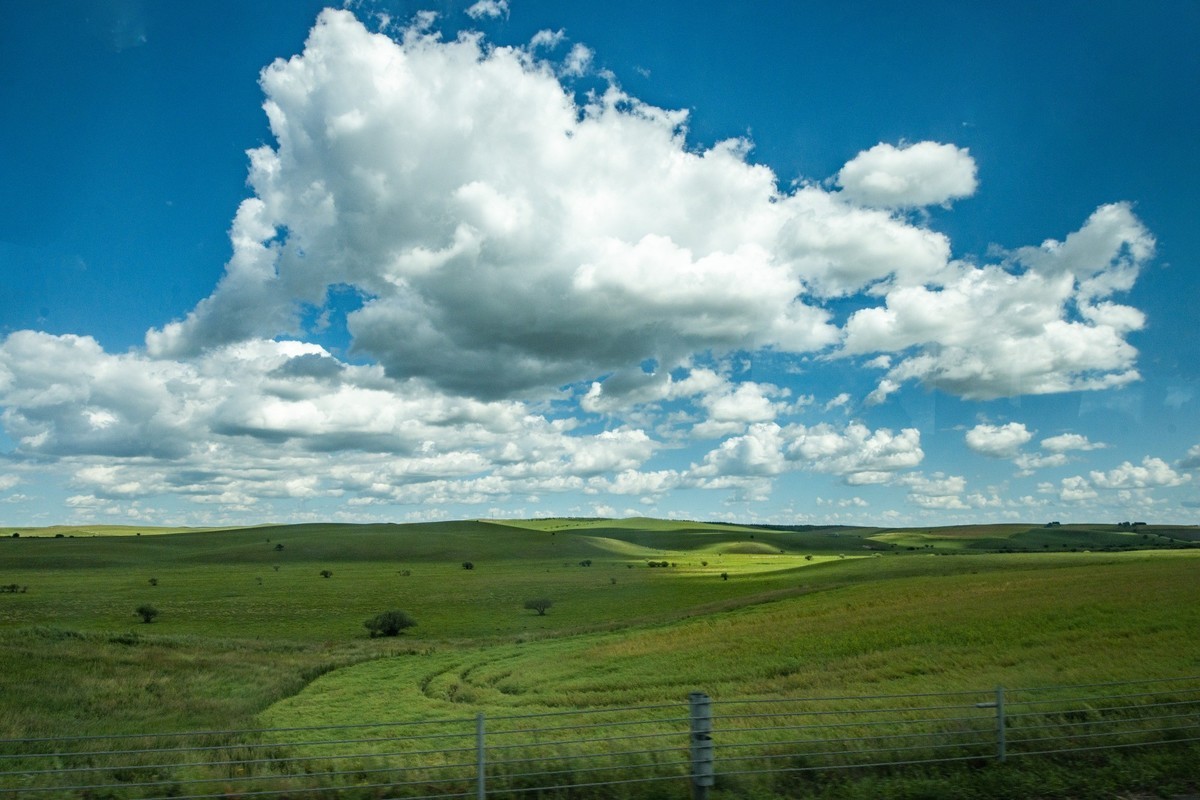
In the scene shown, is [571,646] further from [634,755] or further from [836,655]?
[634,755]

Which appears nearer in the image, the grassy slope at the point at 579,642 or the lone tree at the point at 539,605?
the grassy slope at the point at 579,642

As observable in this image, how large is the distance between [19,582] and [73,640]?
255 feet

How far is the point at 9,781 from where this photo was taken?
516 inches

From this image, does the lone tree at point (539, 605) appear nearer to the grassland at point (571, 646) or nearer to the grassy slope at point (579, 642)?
the grassy slope at point (579, 642)

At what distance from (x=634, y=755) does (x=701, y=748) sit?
2435mm

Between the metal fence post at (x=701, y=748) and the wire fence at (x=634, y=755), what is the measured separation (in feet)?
0.06

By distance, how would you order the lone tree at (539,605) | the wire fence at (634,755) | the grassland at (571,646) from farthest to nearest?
the lone tree at (539,605) → the grassland at (571,646) → the wire fence at (634,755)

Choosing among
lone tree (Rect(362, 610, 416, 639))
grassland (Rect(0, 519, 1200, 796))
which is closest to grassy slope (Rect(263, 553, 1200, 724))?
grassland (Rect(0, 519, 1200, 796))

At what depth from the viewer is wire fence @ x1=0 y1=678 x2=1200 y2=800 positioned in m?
10.3

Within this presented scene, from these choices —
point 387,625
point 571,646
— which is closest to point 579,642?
point 571,646

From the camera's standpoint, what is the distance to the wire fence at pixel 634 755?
33.7 feet

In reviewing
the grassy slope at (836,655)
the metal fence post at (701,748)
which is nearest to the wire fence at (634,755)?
the metal fence post at (701,748)

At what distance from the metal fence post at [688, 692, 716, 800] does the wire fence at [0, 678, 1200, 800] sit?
0.06ft

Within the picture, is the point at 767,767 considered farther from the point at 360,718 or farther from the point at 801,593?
the point at 801,593
